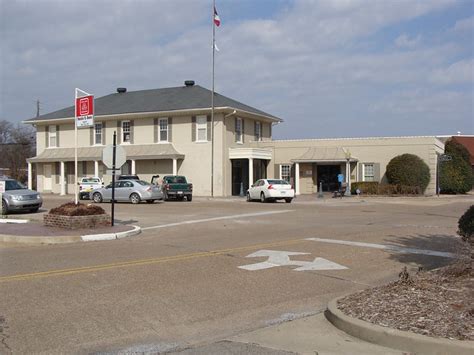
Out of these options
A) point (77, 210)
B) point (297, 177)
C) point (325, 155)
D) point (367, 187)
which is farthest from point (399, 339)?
point (297, 177)

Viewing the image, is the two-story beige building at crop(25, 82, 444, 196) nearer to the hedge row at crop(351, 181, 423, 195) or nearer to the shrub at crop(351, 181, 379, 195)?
the shrub at crop(351, 181, 379, 195)

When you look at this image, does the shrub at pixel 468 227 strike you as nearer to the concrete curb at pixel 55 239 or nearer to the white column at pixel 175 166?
the concrete curb at pixel 55 239

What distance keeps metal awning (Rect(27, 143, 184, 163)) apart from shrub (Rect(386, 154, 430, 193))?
15.4 metres

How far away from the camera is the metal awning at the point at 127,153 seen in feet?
132

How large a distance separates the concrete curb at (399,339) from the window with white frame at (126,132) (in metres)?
38.1

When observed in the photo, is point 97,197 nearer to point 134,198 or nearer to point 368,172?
point 134,198

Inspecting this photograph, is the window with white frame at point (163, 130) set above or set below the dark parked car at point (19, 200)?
above

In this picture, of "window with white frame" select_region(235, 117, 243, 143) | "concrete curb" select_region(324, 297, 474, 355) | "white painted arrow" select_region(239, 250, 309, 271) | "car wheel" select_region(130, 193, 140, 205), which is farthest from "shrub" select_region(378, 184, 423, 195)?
"concrete curb" select_region(324, 297, 474, 355)

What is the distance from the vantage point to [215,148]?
38781 millimetres

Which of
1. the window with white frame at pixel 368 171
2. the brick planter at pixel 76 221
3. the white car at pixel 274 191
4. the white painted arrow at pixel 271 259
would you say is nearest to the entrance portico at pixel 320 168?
the window with white frame at pixel 368 171

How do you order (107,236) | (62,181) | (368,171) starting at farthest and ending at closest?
(62,181) → (368,171) → (107,236)

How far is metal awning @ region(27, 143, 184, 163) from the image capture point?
132 feet

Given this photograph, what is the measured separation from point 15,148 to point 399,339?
78033 millimetres

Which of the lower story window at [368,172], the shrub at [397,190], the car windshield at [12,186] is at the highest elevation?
the lower story window at [368,172]
